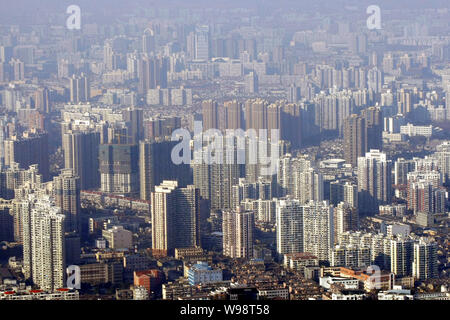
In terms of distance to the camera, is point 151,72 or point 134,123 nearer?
point 134,123

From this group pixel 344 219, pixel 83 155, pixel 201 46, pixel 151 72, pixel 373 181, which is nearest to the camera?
pixel 344 219

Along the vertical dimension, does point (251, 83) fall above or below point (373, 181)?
above

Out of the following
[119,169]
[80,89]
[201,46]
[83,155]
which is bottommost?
[119,169]

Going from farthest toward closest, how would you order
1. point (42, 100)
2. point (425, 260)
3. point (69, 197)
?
point (42, 100)
point (69, 197)
point (425, 260)

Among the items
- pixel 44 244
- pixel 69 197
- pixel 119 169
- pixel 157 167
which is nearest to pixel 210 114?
pixel 119 169

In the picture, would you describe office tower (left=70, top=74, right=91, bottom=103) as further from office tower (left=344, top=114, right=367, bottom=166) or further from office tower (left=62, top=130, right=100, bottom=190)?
office tower (left=344, top=114, right=367, bottom=166)

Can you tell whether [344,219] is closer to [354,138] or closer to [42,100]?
[354,138]
